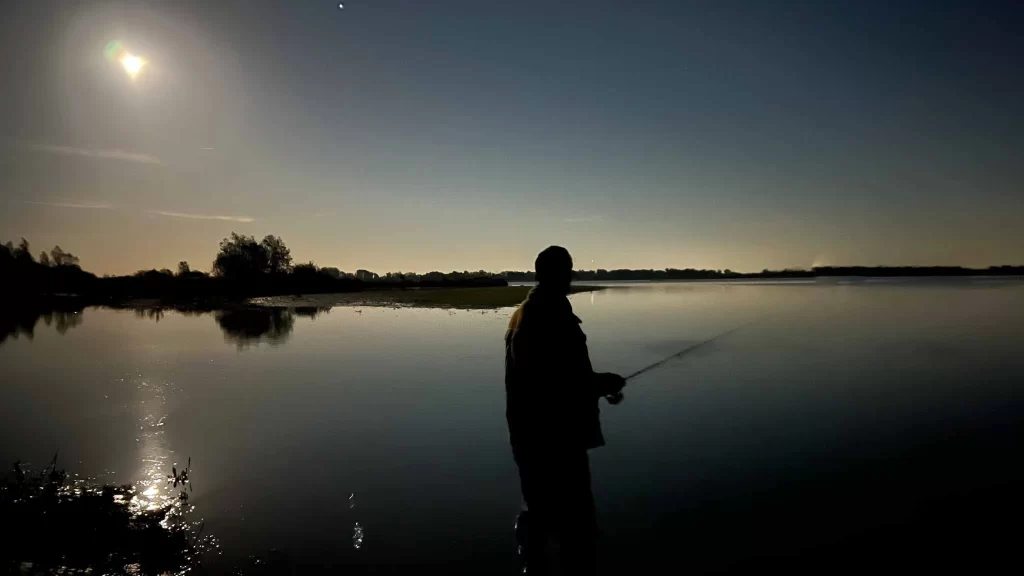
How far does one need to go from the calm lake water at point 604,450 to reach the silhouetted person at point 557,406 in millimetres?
1239

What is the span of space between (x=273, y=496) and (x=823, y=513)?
7.72 meters

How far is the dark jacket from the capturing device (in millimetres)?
4746

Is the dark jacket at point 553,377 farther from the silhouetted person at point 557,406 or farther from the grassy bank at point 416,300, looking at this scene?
the grassy bank at point 416,300

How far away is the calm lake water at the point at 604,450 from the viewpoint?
6.39m

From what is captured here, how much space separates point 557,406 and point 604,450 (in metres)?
5.79

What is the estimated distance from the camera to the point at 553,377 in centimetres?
475

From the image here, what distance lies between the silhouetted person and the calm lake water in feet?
4.07

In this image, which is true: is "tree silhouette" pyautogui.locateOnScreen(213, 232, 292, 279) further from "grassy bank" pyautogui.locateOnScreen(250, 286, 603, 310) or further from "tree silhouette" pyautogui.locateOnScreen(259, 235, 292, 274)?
"grassy bank" pyautogui.locateOnScreen(250, 286, 603, 310)

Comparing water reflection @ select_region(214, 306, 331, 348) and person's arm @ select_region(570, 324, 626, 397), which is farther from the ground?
person's arm @ select_region(570, 324, 626, 397)

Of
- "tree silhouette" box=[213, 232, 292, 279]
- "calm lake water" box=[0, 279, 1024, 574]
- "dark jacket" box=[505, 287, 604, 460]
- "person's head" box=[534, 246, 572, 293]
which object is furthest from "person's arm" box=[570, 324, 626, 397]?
"tree silhouette" box=[213, 232, 292, 279]

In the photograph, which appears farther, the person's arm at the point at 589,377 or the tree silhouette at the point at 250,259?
the tree silhouette at the point at 250,259

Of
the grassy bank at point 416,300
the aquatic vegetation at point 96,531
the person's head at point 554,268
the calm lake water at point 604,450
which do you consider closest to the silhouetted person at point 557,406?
the person's head at point 554,268

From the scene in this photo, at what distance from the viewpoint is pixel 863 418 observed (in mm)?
12477

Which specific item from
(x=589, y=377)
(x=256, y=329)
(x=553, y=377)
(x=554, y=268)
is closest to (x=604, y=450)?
(x=589, y=377)
